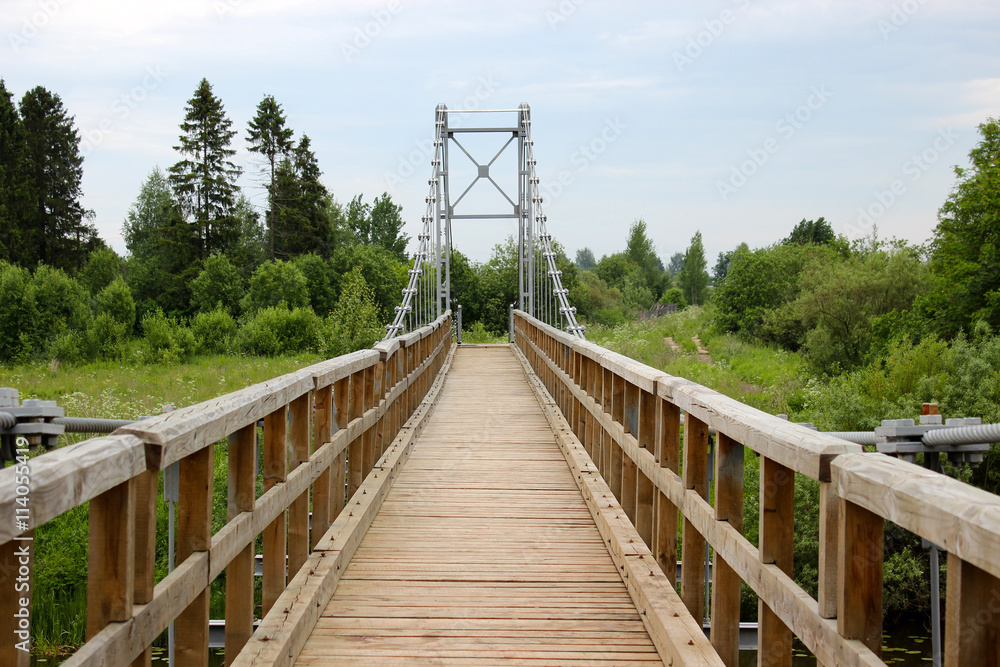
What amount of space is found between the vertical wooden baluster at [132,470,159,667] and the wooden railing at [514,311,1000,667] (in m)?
1.42

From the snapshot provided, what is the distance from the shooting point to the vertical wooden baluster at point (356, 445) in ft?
16.3

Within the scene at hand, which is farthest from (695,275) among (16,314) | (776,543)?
(776,543)

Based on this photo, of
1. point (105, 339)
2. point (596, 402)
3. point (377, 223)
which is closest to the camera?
point (596, 402)

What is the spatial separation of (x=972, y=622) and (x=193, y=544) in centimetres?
182

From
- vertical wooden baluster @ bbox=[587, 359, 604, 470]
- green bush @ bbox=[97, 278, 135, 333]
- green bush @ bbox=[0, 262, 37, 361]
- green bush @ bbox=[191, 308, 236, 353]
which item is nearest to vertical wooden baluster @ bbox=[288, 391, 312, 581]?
vertical wooden baluster @ bbox=[587, 359, 604, 470]

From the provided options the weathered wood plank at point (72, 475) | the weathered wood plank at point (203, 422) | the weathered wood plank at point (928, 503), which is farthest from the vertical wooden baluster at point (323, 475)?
the weathered wood plank at point (928, 503)

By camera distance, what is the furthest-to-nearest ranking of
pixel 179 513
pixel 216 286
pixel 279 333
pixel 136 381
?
pixel 216 286 < pixel 279 333 < pixel 136 381 < pixel 179 513

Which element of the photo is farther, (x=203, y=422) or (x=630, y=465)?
(x=630, y=465)

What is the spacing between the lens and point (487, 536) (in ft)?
15.9

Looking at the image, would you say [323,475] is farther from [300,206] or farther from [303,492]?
[300,206]

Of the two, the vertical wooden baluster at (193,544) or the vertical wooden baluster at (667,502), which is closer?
the vertical wooden baluster at (193,544)

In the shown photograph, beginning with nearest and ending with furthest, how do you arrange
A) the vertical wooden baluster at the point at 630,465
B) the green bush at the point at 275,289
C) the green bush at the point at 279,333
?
the vertical wooden baluster at the point at 630,465 < the green bush at the point at 279,333 < the green bush at the point at 275,289

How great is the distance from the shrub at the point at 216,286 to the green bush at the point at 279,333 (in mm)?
2735

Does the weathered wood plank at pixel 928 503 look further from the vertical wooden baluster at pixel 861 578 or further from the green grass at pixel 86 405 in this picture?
the green grass at pixel 86 405
